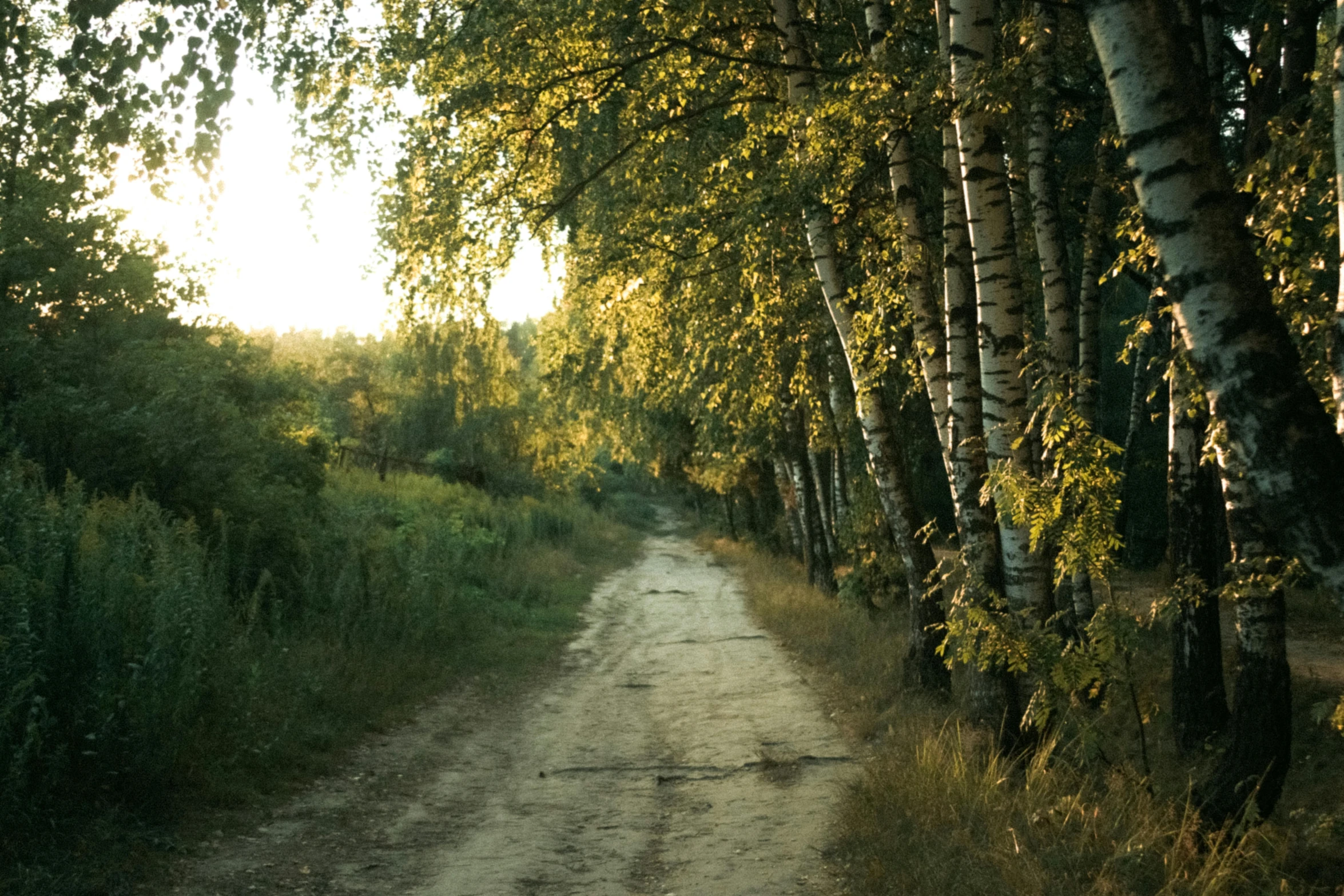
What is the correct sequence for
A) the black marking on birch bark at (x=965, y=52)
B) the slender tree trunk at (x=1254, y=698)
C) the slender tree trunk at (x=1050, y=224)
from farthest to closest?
1. the slender tree trunk at (x=1050, y=224)
2. the black marking on birch bark at (x=965, y=52)
3. the slender tree trunk at (x=1254, y=698)

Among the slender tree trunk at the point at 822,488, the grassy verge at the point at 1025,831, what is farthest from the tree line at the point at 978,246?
the slender tree trunk at the point at 822,488

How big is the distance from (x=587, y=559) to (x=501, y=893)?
27.5 meters

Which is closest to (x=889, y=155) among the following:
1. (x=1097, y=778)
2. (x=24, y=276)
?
(x=1097, y=778)

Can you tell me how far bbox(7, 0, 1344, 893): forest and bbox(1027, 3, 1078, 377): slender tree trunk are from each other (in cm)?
5

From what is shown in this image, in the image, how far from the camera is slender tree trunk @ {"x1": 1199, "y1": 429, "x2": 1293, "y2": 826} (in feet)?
20.2

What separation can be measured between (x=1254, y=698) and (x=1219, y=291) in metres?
3.96

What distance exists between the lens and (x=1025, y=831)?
19.4ft

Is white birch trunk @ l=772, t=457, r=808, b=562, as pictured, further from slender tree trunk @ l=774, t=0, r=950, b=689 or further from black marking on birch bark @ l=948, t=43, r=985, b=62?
black marking on birch bark @ l=948, t=43, r=985, b=62

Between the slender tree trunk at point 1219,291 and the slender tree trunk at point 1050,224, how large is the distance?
206 inches

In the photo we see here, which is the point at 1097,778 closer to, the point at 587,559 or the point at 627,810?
the point at 627,810

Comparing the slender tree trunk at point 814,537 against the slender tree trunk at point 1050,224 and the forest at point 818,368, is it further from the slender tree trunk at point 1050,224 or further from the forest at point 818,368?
the slender tree trunk at point 1050,224

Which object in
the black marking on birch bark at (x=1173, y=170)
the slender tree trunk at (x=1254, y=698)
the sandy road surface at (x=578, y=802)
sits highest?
the black marking on birch bark at (x=1173, y=170)

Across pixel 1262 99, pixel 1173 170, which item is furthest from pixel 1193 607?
pixel 1173 170

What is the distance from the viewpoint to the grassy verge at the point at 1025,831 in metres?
5.19
